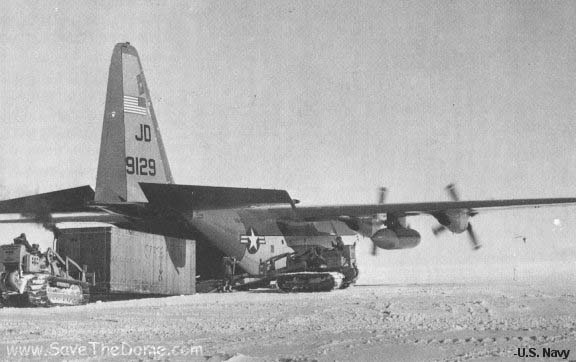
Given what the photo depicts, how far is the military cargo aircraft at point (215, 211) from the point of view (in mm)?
16953

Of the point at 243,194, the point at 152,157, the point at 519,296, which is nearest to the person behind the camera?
the point at 243,194

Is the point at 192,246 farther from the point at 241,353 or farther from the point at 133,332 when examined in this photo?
the point at 241,353

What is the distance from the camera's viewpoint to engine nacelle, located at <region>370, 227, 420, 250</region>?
73.1 ft

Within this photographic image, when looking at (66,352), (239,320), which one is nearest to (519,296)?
(239,320)

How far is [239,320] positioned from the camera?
1097 cm

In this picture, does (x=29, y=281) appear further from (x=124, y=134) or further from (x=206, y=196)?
(x=124, y=134)

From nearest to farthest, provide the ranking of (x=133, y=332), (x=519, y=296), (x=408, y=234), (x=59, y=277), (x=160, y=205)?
(x=133, y=332) → (x=59, y=277) → (x=519, y=296) → (x=160, y=205) → (x=408, y=234)

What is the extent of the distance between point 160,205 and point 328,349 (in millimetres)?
11905

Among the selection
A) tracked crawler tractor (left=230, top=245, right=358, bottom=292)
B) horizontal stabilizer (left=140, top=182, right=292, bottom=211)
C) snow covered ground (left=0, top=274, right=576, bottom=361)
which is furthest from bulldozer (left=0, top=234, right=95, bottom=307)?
tracked crawler tractor (left=230, top=245, right=358, bottom=292)

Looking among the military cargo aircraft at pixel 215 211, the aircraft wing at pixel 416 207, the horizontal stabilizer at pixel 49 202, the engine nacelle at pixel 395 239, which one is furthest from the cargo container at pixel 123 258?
the engine nacelle at pixel 395 239

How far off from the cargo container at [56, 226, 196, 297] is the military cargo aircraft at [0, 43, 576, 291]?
35.6 inches

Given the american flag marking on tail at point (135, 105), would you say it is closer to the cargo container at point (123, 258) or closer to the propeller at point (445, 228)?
the cargo container at point (123, 258)

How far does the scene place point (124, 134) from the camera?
18.3 meters

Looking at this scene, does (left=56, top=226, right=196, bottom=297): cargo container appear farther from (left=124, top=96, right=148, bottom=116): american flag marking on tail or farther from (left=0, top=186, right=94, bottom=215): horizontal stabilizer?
(left=124, top=96, right=148, bottom=116): american flag marking on tail
